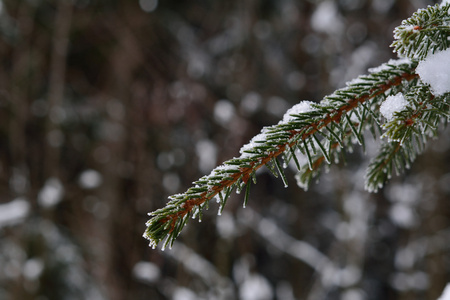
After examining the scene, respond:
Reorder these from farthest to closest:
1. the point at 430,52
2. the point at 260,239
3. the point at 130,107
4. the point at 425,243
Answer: the point at 425,243
the point at 260,239
the point at 130,107
the point at 430,52

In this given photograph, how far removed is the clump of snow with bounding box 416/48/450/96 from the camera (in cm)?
46

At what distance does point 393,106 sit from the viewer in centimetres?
48

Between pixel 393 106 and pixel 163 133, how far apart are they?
3408 millimetres

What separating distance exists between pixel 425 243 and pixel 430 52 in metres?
4.98

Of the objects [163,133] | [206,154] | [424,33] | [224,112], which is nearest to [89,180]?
[163,133]

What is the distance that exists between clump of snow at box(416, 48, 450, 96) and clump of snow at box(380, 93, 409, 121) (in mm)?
35

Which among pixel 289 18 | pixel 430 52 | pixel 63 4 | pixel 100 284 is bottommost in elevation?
pixel 430 52

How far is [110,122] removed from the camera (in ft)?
13.3

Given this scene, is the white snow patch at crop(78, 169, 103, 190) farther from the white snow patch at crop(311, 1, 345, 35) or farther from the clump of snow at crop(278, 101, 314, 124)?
the clump of snow at crop(278, 101, 314, 124)

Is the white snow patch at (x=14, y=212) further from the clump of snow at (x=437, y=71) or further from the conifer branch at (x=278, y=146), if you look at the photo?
the clump of snow at (x=437, y=71)

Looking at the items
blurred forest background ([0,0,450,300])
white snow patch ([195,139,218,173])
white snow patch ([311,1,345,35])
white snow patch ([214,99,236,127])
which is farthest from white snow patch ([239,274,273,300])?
white snow patch ([311,1,345,35])

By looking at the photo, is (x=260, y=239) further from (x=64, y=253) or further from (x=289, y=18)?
(x=289, y=18)

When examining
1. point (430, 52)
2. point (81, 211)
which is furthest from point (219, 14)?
point (430, 52)

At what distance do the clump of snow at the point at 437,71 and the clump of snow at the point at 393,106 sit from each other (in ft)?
0.11
